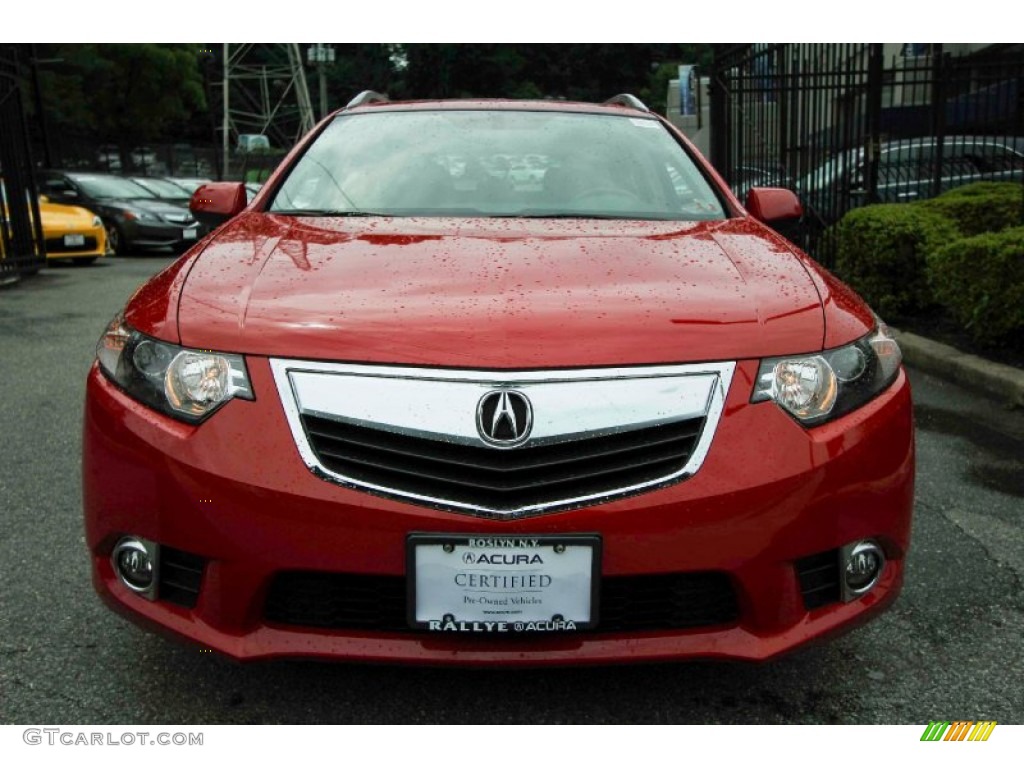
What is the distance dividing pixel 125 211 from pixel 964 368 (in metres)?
13.8

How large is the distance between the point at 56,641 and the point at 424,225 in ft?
4.80

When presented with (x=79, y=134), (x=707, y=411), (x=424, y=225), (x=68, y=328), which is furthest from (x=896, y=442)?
(x=79, y=134)

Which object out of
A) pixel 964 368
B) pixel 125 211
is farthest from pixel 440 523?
pixel 125 211

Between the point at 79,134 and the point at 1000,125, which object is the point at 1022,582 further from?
the point at 79,134

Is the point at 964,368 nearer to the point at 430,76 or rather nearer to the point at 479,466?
the point at 479,466

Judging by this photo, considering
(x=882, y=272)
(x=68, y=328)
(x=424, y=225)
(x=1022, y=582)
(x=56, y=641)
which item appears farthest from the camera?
(x=68, y=328)

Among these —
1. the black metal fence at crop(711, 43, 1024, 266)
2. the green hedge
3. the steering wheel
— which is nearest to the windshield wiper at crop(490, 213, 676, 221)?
the steering wheel

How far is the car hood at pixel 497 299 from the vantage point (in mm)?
2096

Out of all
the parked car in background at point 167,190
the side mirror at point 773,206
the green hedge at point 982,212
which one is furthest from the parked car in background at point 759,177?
the parked car in background at point 167,190

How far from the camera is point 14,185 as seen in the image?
11.5 meters

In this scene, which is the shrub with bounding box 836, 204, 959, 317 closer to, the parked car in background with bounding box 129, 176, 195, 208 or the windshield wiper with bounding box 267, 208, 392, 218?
the windshield wiper with bounding box 267, 208, 392, 218

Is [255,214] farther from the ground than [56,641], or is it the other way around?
[255,214]

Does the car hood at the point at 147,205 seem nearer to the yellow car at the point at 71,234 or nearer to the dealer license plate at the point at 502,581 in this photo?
the yellow car at the point at 71,234

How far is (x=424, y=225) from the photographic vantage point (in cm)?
289
